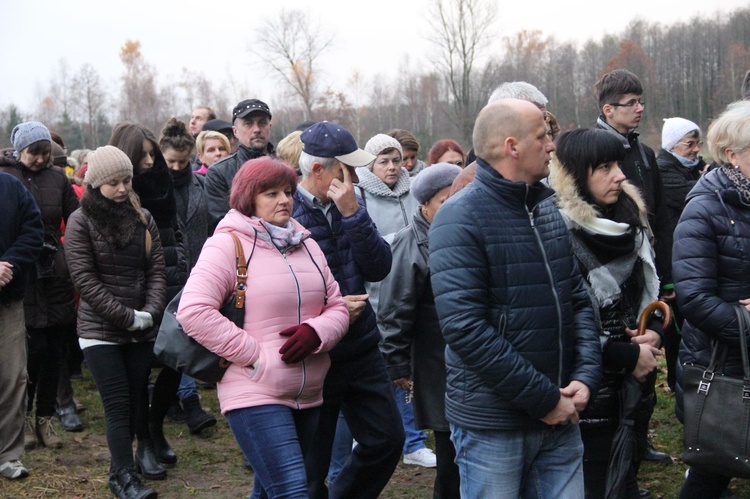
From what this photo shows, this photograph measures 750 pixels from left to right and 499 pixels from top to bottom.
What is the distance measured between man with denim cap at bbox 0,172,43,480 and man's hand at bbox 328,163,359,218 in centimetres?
274

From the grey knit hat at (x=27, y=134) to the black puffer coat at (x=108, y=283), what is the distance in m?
1.42

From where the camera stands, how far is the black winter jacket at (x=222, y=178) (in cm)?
668

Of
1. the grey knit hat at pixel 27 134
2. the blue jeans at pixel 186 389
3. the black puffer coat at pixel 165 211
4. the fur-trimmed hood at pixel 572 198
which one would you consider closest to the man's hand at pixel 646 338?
the fur-trimmed hood at pixel 572 198

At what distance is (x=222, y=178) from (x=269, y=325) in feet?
10.5

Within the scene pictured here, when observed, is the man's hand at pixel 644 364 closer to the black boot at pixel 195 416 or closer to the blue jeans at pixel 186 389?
the black boot at pixel 195 416

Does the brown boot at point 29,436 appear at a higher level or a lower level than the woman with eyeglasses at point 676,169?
lower

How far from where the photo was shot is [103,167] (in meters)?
5.28

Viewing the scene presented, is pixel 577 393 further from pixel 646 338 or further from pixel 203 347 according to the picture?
pixel 203 347

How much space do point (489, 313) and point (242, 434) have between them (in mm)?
1340

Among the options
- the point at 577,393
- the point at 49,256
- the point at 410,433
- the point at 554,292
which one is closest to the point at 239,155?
the point at 49,256

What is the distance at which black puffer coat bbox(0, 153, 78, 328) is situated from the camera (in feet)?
21.4

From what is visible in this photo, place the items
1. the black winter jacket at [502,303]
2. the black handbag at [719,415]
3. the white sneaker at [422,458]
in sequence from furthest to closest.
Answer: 1. the white sneaker at [422,458]
2. the black handbag at [719,415]
3. the black winter jacket at [502,303]

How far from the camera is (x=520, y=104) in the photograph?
3191 mm

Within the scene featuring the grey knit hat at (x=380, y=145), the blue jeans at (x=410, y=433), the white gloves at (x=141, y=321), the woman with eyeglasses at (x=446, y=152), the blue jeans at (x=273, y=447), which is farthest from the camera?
the woman with eyeglasses at (x=446, y=152)
